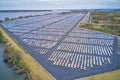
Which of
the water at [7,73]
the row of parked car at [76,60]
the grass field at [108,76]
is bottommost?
the water at [7,73]

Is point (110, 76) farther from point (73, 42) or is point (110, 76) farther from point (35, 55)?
point (73, 42)

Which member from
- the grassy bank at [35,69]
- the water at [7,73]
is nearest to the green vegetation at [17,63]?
the grassy bank at [35,69]

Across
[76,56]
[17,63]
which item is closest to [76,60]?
[76,56]

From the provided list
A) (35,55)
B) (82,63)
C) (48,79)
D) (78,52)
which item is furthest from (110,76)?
(35,55)

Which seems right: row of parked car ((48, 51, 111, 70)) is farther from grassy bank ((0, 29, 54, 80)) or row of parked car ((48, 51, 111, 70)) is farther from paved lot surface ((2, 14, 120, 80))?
grassy bank ((0, 29, 54, 80))

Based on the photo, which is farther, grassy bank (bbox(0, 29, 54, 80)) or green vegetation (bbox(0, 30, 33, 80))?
green vegetation (bbox(0, 30, 33, 80))

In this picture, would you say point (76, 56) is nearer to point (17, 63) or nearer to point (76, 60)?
point (76, 60)

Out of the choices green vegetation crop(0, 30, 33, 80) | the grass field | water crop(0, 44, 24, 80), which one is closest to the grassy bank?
green vegetation crop(0, 30, 33, 80)

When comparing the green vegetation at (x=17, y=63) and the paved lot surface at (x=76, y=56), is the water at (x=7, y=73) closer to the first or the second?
the green vegetation at (x=17, y=63)

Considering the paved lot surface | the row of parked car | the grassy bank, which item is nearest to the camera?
the grassy bank
